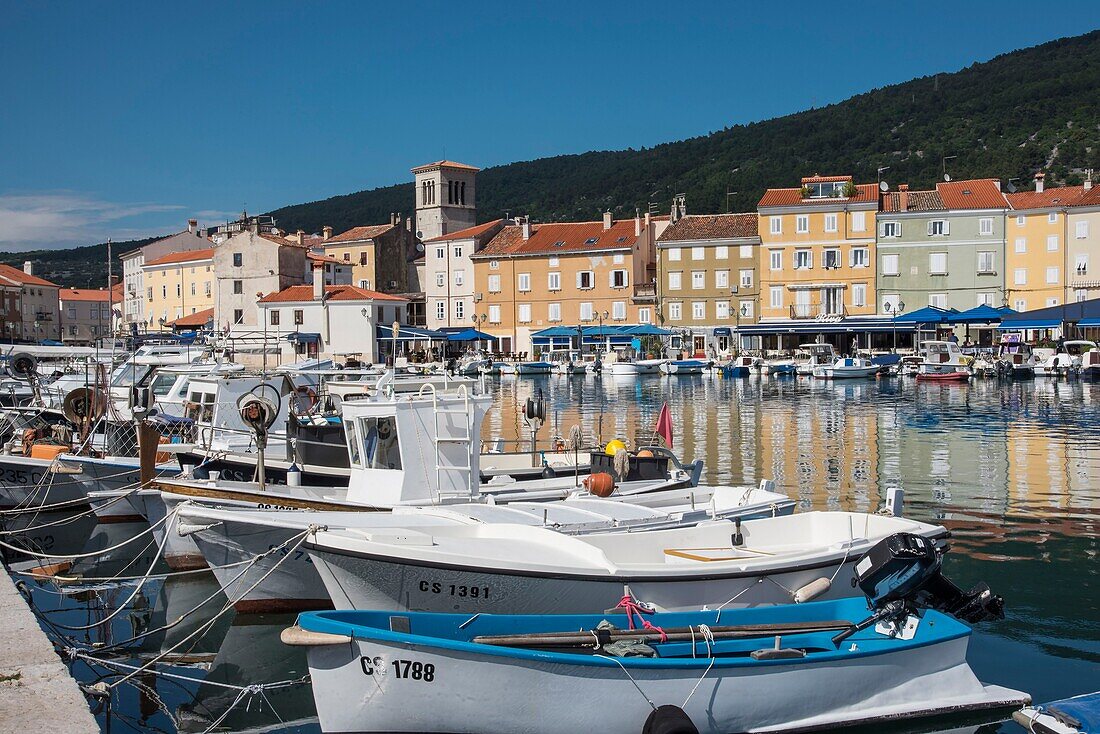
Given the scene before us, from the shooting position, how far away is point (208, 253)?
317 ft

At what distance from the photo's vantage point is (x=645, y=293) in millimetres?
81562

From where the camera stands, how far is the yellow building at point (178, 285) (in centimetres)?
9569

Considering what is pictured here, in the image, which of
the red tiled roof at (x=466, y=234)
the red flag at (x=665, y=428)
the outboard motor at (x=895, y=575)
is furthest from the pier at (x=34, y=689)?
the red tiled roof at (x=466, y=234)

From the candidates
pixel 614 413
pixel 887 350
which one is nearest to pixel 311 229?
pixel 887 350

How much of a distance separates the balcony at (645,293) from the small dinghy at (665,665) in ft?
232

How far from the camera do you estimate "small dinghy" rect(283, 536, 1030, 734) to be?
8633 millimetres

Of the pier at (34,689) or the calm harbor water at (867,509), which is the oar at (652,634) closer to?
the calm harbor water at (867,509)

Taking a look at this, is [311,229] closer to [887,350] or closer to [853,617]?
[887,350]

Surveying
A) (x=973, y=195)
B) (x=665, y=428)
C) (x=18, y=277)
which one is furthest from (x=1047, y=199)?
(x=18, y=277)

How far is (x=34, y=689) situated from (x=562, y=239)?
256 ft

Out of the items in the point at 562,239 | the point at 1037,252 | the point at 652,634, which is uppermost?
the point at 562,239

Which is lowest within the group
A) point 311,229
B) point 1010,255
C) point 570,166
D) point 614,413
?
point 614,413

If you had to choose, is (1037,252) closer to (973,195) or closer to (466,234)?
(973,195)

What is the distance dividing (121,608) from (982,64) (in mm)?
163851
